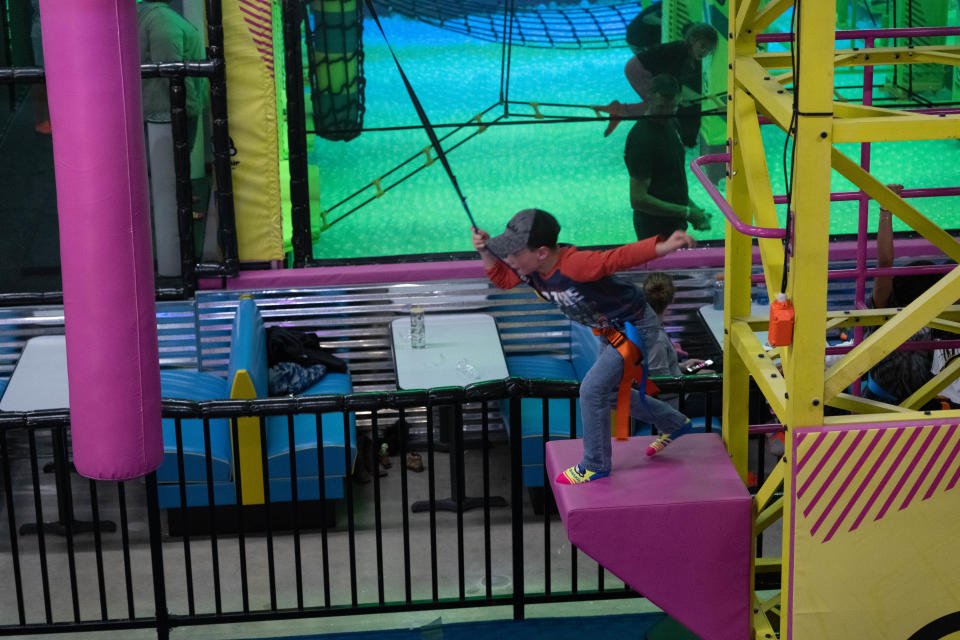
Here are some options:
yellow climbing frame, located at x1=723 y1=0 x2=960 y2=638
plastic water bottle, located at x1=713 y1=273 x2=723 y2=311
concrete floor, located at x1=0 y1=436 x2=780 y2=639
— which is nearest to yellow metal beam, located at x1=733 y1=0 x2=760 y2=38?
yellow climbing frame, located at x1=723 y1=0 x2=960 y2=638

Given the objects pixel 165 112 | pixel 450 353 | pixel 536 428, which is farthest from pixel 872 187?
pixel 165 112

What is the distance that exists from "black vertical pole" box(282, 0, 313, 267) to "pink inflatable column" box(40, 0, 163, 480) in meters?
4.36

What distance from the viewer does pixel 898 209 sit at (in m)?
3.65

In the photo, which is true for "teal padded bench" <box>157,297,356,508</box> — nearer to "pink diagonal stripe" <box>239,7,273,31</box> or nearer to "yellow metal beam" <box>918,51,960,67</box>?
"pink diagonal stripe" <box>239,7,273,31</box>

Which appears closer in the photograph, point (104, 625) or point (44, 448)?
point (104, 625)

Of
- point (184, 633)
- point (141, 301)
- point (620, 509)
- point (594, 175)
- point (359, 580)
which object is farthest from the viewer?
point (594, 175)

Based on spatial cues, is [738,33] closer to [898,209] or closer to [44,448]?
[898,209]

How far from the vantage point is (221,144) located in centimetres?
751

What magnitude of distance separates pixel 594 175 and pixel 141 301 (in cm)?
507

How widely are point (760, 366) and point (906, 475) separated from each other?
1.82 feet

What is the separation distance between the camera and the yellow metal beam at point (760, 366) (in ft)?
11.8

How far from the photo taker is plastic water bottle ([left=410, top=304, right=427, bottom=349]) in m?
7.16

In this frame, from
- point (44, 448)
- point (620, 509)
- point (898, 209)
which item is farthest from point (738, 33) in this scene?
point (44, 448)

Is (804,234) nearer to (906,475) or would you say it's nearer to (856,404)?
(906,475)
